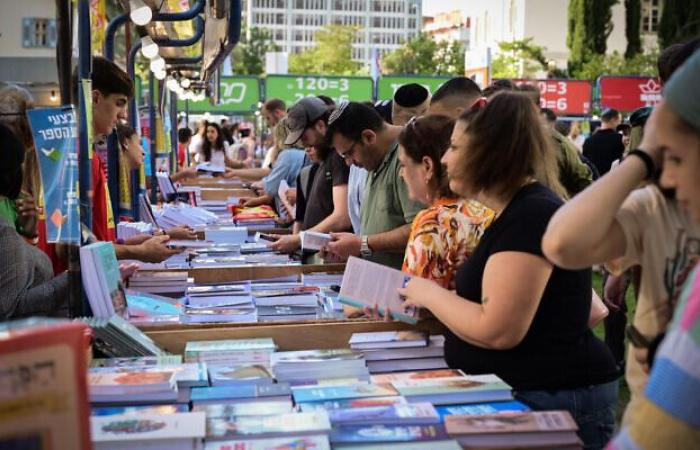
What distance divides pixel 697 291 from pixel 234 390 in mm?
1303

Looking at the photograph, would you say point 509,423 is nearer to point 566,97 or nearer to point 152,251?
point 152,251

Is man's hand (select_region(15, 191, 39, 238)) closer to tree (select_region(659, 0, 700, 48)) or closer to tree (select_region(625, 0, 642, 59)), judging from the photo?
tree (select_region(659, 0, 700, 48))

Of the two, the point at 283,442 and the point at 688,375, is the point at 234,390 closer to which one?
the point at 283,442

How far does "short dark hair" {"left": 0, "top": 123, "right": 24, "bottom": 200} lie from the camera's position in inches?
106

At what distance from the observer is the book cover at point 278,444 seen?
1.81 meters

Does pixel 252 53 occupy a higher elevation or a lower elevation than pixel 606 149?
higher

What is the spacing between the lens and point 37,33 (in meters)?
24.6

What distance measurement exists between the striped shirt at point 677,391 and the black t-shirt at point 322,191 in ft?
12.4

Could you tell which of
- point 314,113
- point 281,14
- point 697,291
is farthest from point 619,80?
point 281,14

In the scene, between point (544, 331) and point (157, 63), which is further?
point (157, 63)

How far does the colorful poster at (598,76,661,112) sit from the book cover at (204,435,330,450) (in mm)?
18330

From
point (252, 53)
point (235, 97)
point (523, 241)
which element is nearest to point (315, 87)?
point (235, 97)

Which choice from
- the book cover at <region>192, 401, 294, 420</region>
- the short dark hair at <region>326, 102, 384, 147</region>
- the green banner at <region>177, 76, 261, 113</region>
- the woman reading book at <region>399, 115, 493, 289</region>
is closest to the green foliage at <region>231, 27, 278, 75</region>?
the green banner at <region>177, 76, 261, 113</region>

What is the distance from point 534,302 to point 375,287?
2.16 ft
